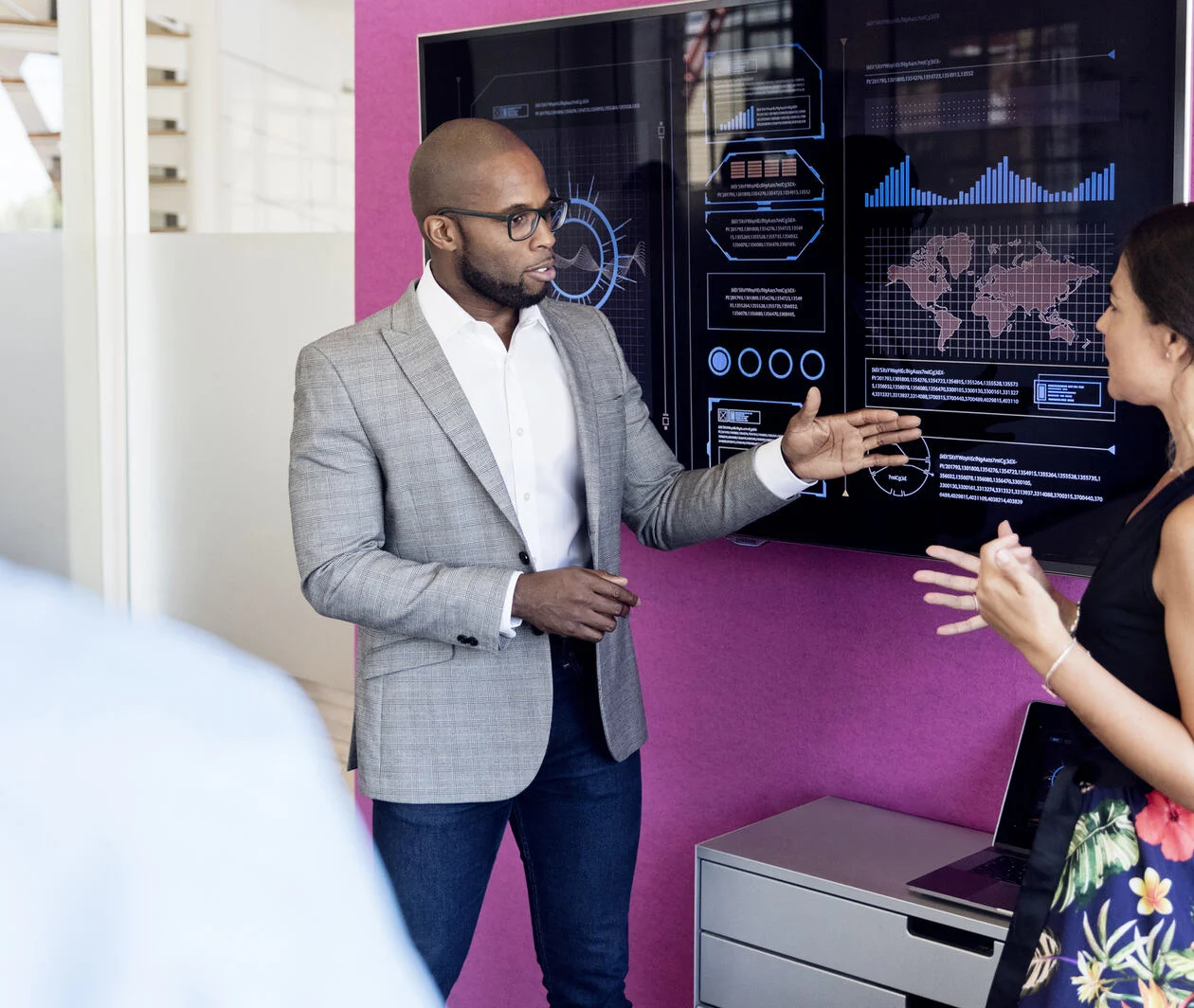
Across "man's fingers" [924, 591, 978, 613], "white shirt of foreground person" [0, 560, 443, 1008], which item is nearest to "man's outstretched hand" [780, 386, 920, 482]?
"man's fingers" [924, 591, 978, 613]

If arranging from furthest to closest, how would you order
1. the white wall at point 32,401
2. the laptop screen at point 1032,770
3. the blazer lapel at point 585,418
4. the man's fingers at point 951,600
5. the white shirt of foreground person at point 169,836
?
1. the white wall at point 32,401
2. the laptop screen at point 1032,770
3. the blazer lapel at point 585,418
4. the man's fingers at point 951,600
5. the white shirt of foreground person at point 169,836

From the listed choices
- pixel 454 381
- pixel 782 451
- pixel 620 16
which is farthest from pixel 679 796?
pixel 620 16

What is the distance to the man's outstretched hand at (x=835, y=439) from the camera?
200cm

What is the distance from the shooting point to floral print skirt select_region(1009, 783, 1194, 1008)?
1436 mm

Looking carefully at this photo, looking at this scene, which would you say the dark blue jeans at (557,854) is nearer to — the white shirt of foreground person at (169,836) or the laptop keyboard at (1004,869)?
the laptop keyboard at (1004,869)

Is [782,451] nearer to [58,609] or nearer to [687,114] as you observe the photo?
[687,114]

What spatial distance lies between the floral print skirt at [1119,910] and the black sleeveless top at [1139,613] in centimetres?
12

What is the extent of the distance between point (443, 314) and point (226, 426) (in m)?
1.98

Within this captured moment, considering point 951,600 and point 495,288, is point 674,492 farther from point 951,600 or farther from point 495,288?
point 951,600

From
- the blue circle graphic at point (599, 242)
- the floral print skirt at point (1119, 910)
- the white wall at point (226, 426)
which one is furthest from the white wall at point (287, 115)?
the floral print skirt at point (1119, 910)

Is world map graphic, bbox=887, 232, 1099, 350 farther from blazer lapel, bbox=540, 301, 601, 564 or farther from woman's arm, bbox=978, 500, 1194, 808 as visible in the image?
woman's arm, bbox=978, 500, 1194, 808

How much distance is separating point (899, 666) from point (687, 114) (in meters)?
1.05

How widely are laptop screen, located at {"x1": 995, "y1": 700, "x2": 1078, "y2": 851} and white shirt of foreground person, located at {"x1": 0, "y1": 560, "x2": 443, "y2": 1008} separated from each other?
1849mm

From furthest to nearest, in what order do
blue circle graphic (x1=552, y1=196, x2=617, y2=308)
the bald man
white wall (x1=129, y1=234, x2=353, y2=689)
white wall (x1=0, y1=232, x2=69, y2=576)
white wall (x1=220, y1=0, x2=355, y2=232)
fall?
white wall (x1=0, y1=232, x2=69, y2=576), white wall (x1=129, y1=234, x2=353, y2=689), white wall (x1=220, y1=0, x2=355, y2=232), blue circle graphic (x1=552, y1=196, x2=617, y2=308), the bald man
